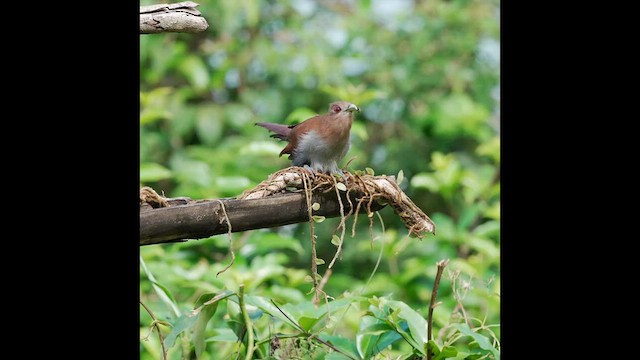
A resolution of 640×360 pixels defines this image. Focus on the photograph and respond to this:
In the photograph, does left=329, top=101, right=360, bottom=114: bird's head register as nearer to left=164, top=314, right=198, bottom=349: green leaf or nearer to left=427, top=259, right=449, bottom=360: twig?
left=427, top=259, right=449, bottom=360: twig

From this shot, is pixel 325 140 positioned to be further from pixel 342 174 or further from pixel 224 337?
pixel 224 337

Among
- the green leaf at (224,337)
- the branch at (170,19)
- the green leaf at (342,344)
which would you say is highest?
the branch at (170,19)

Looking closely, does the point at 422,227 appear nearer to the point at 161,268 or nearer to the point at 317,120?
the point at 317,120

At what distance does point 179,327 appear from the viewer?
1558 mm

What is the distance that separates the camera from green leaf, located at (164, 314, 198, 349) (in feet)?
5.01

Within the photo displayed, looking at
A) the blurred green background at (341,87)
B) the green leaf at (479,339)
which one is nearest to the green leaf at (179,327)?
the green leaf at (479,339)

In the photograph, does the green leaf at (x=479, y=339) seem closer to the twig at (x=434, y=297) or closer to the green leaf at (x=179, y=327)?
the twig at (x=434, y=297)

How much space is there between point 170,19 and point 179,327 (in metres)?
0.57

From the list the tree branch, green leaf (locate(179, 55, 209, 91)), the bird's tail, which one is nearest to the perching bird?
the bird's tail

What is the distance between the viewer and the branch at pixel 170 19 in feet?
4.66

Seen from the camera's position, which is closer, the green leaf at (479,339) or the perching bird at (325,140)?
the green leaf at (479,339)

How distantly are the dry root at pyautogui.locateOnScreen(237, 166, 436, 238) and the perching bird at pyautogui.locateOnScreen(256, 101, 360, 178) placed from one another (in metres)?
0.13

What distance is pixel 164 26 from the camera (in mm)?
1432

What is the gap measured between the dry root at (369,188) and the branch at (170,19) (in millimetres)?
314
